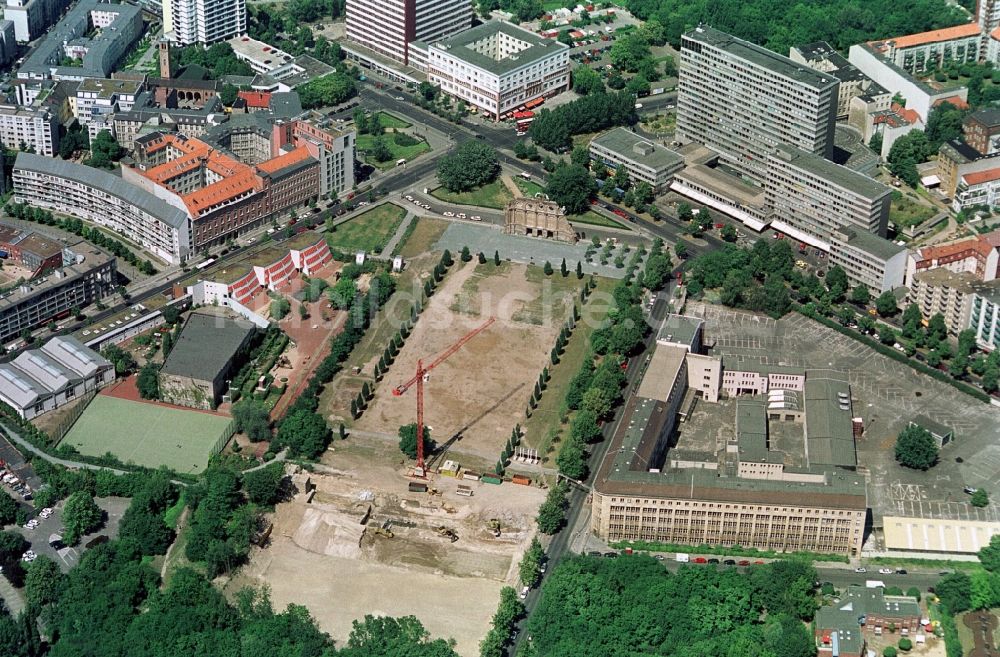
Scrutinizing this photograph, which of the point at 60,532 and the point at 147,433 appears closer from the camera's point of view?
the point at 60,532

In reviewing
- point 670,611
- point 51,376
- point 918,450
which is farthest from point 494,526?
point 51,376

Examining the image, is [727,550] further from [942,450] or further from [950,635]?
[942,450]

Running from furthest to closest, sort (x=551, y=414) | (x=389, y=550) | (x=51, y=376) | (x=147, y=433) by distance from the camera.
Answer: (x=51, y=376)
(x=551, y=414)
(x=147, y=433)
(x=389, y=550)

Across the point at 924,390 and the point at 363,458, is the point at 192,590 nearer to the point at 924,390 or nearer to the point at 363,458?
the point at 363,458

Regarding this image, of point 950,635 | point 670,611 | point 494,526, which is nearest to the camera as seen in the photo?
point 950,635

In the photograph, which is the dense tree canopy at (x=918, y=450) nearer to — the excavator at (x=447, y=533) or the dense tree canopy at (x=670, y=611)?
the dense tree canopy at (x=670, y=611)

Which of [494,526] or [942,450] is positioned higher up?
[942,450]

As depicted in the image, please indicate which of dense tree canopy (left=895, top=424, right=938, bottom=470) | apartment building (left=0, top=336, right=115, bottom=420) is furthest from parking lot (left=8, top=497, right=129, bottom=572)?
dense tree canopy (left=895, top=424, right=938, bottom=470)

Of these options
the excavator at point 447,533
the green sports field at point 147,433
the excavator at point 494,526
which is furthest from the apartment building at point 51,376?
the excavator at point 494,526

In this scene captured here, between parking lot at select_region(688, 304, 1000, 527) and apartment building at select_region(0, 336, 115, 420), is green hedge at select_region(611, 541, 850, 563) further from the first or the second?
apartment building at select_region(0, 336, 115, 420)
